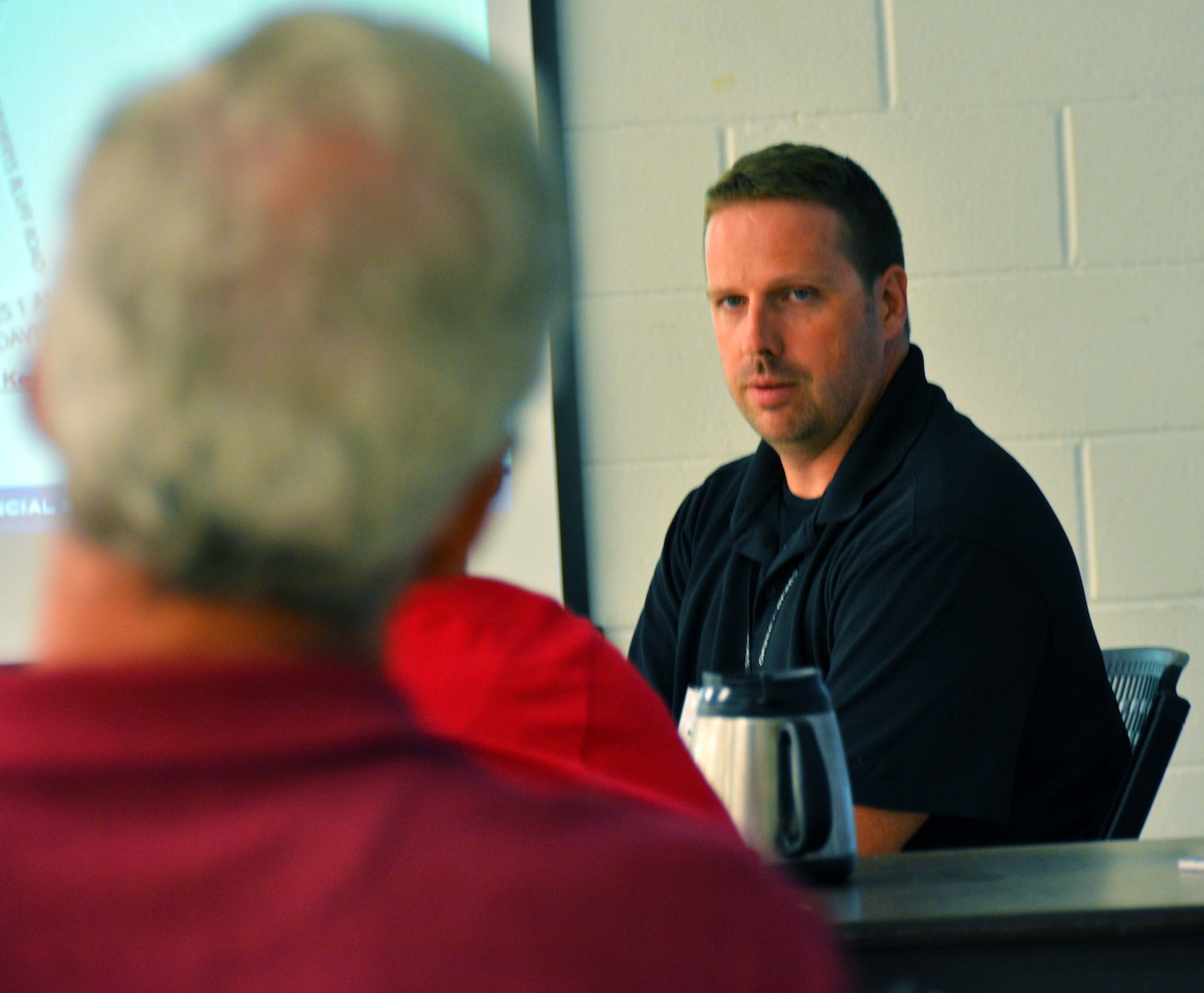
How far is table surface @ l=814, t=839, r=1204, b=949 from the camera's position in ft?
2.53

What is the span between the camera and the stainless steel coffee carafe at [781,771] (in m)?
0.90

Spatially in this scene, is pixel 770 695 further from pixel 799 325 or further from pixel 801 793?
pixel 799 325

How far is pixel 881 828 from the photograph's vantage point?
1.21 meters

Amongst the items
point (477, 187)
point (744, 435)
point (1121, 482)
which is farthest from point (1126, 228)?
point (477, 187)

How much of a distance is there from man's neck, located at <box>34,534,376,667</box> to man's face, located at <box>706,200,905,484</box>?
1.35 meters

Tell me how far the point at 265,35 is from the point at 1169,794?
2.02 metres

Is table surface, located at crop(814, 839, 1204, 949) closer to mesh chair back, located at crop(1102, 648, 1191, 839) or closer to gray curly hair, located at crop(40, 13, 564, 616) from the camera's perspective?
mesh chair back, located at crop(1102, 648, 1191, 839)

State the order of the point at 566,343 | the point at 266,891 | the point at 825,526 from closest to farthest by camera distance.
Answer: the point at 266,891, the point at 825,526, the point at 566,343

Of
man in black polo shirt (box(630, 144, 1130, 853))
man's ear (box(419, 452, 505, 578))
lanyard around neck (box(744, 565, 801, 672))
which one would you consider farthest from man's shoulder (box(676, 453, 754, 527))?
man's ear (box(419, 452, 505, 578))

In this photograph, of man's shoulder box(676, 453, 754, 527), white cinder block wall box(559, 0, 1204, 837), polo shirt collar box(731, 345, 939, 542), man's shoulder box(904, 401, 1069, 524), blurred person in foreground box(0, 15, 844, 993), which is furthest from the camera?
white cinder block wall box(559, 0, 1204, 837)

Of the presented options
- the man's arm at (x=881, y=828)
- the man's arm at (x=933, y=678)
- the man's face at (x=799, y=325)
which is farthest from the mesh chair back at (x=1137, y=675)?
the man's face at (x=799, y=325)

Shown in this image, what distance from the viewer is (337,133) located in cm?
39

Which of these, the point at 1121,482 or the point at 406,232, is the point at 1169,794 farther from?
the point at 406,232

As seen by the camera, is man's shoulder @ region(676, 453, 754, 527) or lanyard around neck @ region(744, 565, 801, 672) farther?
man's shoulder @ region(676, 453, 754, 527)
